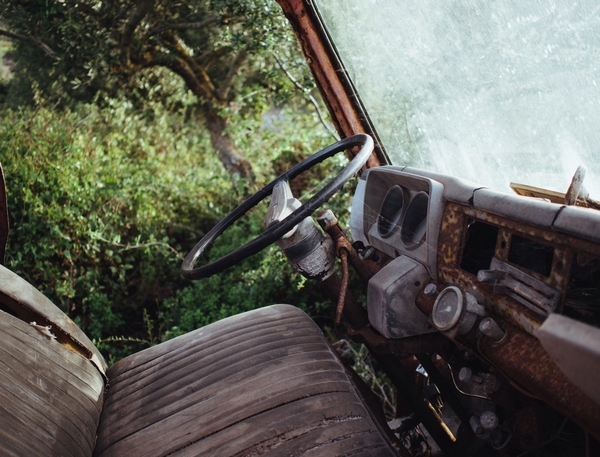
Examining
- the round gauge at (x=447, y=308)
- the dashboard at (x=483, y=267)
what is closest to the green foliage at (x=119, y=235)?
the dashboard at (x=483, y=267)

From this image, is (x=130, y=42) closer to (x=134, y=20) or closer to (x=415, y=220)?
(x=134, y=20)

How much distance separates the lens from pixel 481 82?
184cm

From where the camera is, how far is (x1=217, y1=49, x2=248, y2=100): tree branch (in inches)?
242

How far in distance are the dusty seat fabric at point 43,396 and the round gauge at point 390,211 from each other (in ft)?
3.71

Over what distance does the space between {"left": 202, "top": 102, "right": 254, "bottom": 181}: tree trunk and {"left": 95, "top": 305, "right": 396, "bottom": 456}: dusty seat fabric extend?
12.4ft

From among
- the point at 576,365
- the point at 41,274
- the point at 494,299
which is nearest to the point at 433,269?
the point at 494,299

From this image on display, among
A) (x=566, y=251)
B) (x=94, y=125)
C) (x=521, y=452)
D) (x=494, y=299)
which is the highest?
(x=94, y=125)

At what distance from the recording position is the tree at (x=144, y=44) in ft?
14.8

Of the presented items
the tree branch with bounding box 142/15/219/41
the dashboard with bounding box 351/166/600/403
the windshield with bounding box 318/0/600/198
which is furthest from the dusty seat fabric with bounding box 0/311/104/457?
the tree branch with bounding box 142/15/219/41

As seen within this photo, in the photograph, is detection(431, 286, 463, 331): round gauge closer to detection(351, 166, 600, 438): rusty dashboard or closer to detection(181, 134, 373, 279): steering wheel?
detection(351, 166, 600, 438): rusty dashboard

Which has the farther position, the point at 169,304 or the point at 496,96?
the point at 169,304

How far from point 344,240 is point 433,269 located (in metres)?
0.30

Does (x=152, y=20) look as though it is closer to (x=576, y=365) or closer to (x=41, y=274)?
(x=41, y=274)

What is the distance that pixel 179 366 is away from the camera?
67.0 inches
